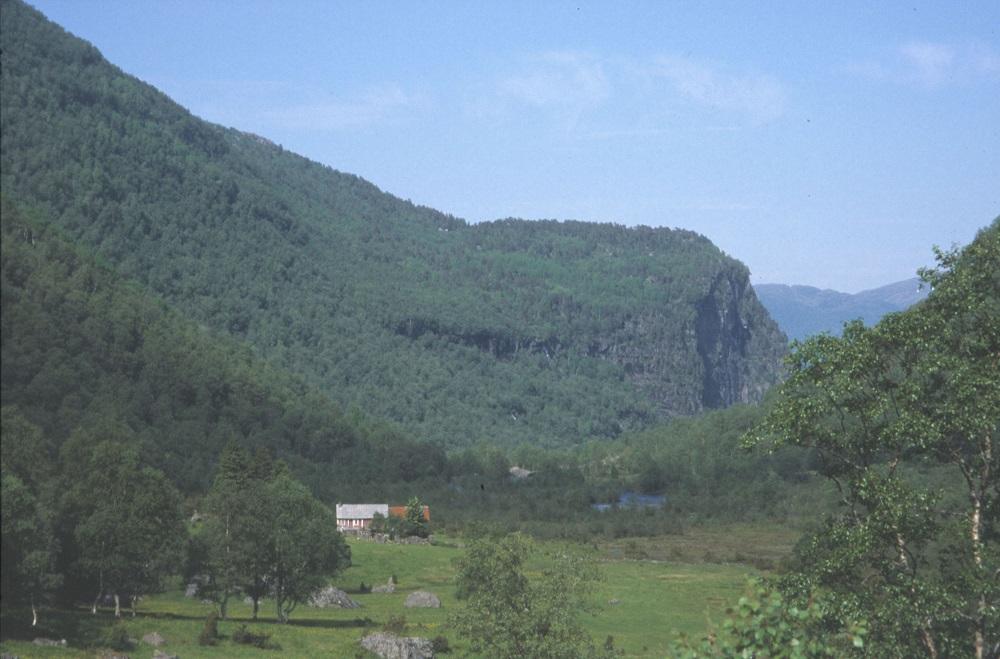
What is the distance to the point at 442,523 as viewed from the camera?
625 ft

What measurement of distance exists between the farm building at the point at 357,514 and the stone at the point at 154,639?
371 feet

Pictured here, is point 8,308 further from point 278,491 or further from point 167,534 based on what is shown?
point 278,491

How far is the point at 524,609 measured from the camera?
181ft

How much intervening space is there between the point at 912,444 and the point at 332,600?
242 feet

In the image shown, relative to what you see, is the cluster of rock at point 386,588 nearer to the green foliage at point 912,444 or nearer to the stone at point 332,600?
the stone at point 332,600

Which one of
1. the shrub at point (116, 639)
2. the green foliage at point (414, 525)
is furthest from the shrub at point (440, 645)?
the green foliage at point (414, 525)

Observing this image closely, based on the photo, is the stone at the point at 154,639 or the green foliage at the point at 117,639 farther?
the stone at the point at 154,639

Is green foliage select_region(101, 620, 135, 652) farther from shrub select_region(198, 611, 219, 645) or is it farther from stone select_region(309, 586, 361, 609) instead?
stone select_region(309, 586, 361, 609)

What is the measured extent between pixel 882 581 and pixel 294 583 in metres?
59.3

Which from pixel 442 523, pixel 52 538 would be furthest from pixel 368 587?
pixel 442 523

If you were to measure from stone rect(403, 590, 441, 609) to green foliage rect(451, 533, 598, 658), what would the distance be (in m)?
37.4

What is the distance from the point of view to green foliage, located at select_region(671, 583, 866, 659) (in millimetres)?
19375

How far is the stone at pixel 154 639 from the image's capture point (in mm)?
60534

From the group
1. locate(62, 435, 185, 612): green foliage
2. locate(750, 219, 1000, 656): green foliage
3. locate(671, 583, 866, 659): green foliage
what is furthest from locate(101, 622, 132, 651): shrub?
locate(671, 583, 866, 659): green foliage
